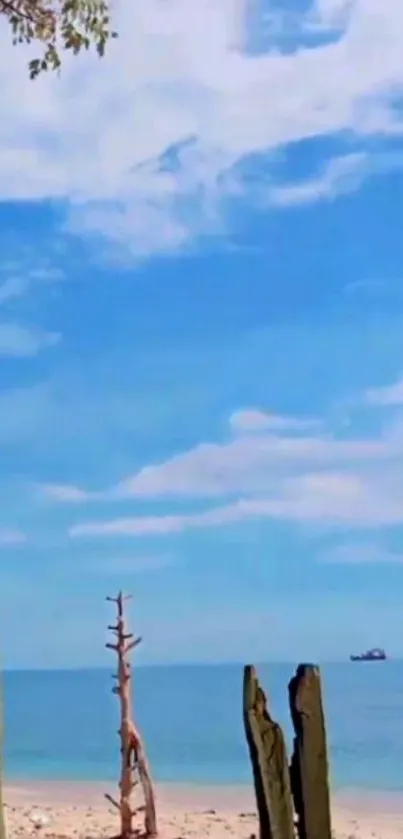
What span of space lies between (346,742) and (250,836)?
97.9 ft

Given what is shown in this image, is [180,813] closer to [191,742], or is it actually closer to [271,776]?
[271,776]

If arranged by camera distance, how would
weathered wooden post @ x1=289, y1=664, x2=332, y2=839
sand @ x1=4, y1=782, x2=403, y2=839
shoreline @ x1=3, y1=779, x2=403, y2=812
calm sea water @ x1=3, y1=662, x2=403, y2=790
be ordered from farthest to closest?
calm sea water @ x1=3, y1=662, x2=403, y2=790 → shoreline @ x1=3, y1=779, x2=403, y2=812 → sand @ x1=4, y1=782, x2=403, y2=839 → weathered wooden post @ x1=289, y1=664, x2=332, y2=839

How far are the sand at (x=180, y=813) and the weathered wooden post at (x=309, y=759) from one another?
39.1ft

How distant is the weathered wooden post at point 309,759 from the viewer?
5.00m

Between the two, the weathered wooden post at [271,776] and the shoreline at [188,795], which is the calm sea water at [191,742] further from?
the weathered wooden post at [271,776]

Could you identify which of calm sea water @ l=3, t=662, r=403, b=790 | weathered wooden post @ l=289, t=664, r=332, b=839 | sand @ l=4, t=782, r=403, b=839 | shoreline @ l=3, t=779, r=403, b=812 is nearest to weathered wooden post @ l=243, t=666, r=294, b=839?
weathered wooden post @ l=289, t=664, r=332, b=839

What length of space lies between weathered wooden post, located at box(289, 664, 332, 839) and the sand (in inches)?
469

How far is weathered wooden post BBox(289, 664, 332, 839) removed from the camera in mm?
5004

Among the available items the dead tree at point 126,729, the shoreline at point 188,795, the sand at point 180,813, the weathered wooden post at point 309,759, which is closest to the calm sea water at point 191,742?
the shoreline at point 188,795

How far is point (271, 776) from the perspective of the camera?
199 inches

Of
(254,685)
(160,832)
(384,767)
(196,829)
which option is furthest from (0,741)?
(384,767)

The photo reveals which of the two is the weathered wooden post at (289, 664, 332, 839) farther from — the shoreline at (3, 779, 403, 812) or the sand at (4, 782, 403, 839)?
the shoreline at (3, 779, 403, 812)

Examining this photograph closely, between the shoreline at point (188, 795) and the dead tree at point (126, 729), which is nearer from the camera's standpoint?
the dead tree at point (126, 729)

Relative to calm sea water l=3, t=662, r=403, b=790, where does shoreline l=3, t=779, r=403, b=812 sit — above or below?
below
